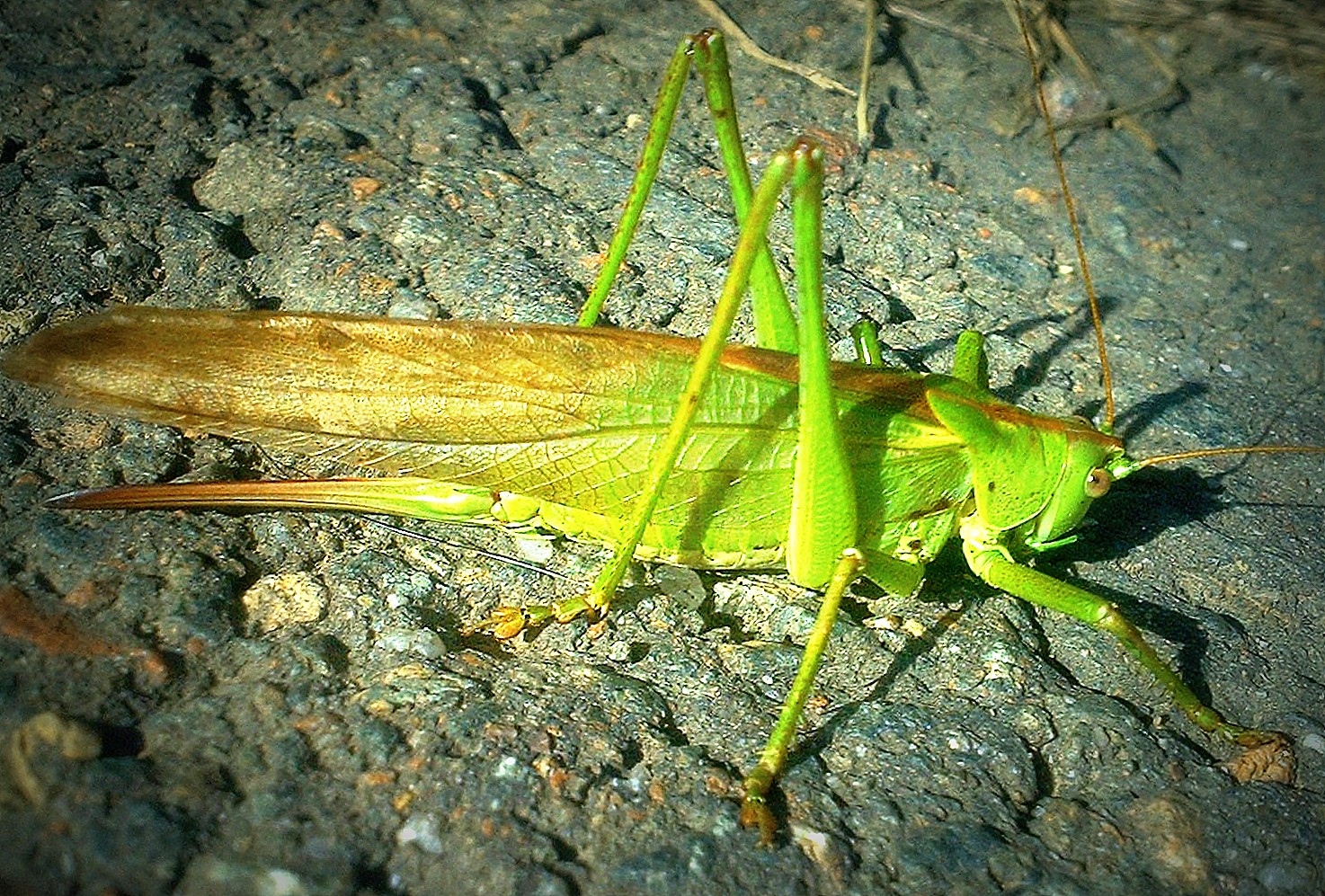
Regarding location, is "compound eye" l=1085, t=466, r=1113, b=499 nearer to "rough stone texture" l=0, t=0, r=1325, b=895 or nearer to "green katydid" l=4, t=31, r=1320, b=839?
"green katydid" l=4, t=31, r=1320, b=839

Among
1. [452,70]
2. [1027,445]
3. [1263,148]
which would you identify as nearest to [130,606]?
[1027,445]

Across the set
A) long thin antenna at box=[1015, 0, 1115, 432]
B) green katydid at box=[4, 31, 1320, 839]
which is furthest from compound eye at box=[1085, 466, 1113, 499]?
long thin antenna at box=[1015, 0, 1115, 432]

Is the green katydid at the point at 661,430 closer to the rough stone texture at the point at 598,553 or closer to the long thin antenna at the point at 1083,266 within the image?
the rough stone texture at the point at 598,553

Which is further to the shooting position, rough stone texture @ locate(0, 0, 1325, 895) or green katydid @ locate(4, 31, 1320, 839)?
green katydid @ locate(4, 31, 1320, 839)

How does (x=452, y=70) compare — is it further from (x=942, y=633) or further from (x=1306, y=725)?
(x=1306, y=725)

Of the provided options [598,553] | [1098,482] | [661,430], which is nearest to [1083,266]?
[1098,482]

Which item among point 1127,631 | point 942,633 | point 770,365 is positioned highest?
point 770,365

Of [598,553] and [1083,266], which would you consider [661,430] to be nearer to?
[598,553]
